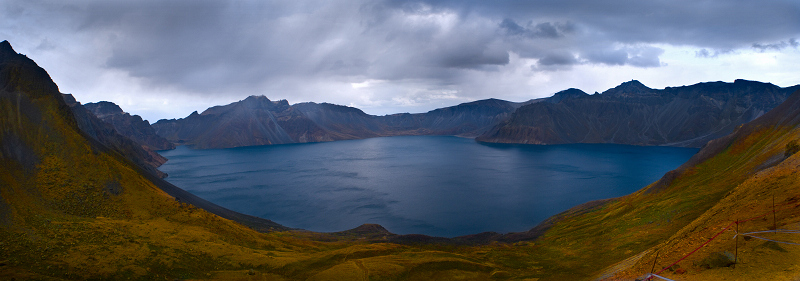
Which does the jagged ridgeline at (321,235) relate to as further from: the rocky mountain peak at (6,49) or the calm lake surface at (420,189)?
the calm lake surface at (420,189)

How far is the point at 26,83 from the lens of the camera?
42.8 meters

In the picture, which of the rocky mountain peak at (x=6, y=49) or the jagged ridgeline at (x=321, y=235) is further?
Answer: the rocky mountain peak at (x=6, y=49)

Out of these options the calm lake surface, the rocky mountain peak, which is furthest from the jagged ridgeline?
the calm lake surface

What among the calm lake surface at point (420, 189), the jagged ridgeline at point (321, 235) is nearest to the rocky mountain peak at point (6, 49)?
the jagged ridgeline at point (321, 235)

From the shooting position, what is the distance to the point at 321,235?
50469 mm

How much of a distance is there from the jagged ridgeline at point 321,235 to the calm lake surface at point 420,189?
481 inches

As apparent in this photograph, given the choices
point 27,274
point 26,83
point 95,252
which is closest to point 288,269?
point 95,252

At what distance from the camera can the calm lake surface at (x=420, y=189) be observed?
63.3 metres

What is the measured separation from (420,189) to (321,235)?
4200 centimetres

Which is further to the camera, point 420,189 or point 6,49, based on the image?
point 420,189

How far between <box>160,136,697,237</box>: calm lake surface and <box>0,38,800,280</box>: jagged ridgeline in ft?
40.1

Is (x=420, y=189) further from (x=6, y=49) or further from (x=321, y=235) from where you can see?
(x=6, y=49)

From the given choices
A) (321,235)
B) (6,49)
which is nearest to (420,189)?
(321,235)

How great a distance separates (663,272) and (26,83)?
64.2 m
